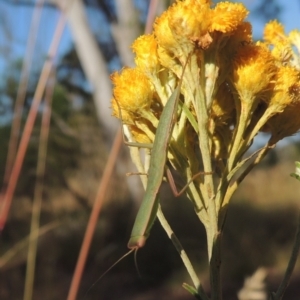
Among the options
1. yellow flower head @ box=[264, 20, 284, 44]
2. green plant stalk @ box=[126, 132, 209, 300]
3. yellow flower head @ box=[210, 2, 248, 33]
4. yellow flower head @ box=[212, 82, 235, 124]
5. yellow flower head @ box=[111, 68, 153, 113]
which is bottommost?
green plant stalk @ box=[126, 132, 209, 300]

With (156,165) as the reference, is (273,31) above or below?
above

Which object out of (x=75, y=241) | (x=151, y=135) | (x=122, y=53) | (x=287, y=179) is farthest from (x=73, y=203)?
(x=151, y=135)

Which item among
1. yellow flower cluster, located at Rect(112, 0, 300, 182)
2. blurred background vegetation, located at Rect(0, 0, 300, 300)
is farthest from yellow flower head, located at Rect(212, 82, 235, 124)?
blurred background vegetation, located at Rect(0, 0, 300, 300)

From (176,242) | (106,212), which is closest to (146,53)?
(176,242)

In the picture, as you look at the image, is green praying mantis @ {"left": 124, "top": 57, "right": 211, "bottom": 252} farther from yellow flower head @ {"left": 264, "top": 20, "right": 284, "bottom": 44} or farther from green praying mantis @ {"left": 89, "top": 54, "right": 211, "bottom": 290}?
yellow flower head @ {"left": 264, "top": 20, "right": 284, "bottom": 44}

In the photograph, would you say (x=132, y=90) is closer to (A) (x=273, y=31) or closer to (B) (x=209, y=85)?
(B) (x=209, y=85)

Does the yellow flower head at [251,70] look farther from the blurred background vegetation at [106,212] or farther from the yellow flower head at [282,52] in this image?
the blurred background vegetation at [106,212]

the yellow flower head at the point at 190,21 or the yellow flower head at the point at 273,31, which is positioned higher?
the yellow flower head at the point at 273,31

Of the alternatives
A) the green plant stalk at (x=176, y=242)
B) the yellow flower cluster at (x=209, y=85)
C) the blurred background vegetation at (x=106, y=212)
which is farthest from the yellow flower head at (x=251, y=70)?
the blurred background vegetation at (x=106, y=212)
